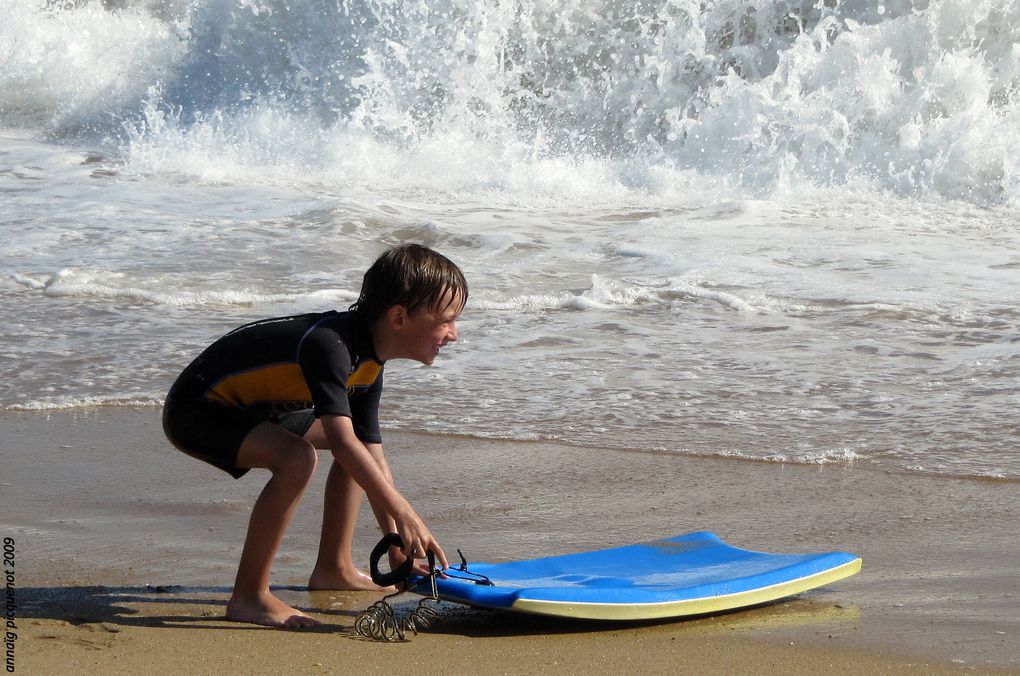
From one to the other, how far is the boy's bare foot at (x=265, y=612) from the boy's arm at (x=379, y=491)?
0.33 m

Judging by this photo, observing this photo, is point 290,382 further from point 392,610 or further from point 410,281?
point 392,610

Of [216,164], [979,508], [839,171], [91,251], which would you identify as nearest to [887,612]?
[979,508]

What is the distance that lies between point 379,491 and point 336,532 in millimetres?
513

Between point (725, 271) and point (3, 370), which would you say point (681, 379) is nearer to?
point (725, 271)

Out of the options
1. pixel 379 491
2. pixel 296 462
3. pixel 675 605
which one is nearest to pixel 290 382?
pixel 296 462

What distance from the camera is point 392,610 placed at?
2.68 meters

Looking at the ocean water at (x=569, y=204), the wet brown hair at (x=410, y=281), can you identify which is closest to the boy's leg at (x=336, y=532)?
the wet brown hair at (x=410, y=281)

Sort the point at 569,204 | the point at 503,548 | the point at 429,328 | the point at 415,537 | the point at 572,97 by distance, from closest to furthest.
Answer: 1. the point at 415,537
2. the point at 429,328
3. the point at 503,548
4. the point at 569,204
5. the point at 572,97

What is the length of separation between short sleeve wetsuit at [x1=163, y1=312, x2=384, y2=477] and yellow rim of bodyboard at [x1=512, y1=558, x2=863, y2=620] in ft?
2.03

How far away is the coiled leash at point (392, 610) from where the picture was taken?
102 inches

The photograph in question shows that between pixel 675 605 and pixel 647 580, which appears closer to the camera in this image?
pixel 675 605

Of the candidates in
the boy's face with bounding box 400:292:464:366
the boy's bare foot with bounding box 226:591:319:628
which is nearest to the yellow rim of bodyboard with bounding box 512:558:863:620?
the boy's bare foot with bounding box 226:591:319:628

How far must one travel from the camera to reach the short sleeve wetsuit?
8.95 ft

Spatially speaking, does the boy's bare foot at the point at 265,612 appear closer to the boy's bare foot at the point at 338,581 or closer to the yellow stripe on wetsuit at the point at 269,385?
the boy's bare foot at the point at 338,581
